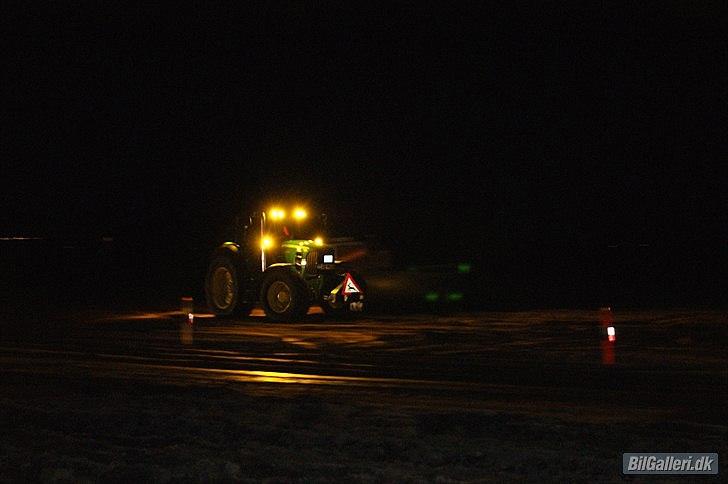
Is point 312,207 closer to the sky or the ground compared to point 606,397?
closer to the sky

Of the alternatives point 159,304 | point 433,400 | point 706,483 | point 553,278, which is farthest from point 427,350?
point 553,278

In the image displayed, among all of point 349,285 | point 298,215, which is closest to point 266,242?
point 298,215

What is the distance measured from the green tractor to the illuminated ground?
1.72 m

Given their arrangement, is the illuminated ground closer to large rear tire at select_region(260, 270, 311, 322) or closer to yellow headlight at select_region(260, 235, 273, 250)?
large rear tire at select_region(260, 270, 311, 322)

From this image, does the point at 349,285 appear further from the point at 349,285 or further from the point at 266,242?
the point at 266,242

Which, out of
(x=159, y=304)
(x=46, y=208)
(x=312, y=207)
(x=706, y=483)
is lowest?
(x=706, y=483)

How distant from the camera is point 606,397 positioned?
1200cm

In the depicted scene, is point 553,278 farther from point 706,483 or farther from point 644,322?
point 706,483

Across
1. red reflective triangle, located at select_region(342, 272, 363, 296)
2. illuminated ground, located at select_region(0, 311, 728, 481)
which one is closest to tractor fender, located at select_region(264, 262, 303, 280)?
red reflective triangle, located at select_region(342, 272, 363, 296)

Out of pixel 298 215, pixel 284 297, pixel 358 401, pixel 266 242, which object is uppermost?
pixel 298 215

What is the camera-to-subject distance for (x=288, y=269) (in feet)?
74.4

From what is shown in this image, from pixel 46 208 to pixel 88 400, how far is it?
174ft

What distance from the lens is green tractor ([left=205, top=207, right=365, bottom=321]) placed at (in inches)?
894

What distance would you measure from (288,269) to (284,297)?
599 millimetres
